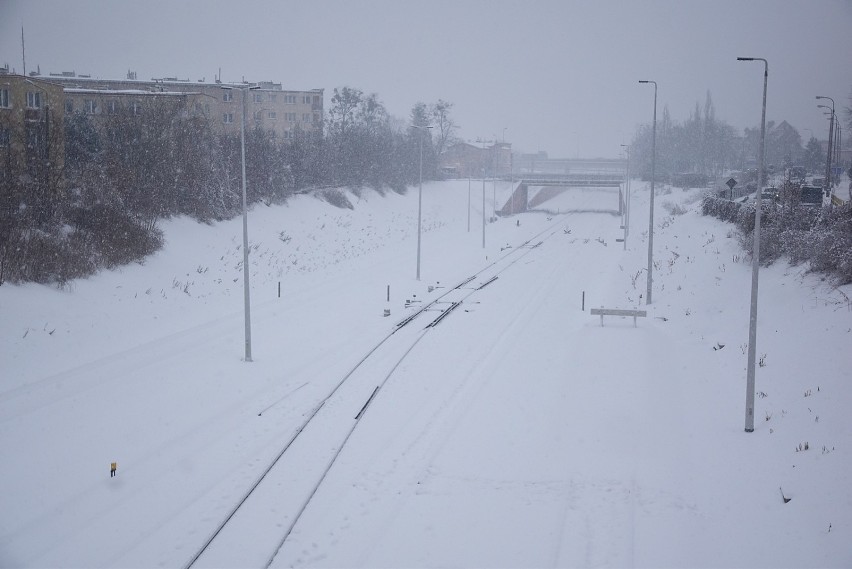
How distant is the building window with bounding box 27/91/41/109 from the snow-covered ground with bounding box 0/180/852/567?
41.0ft

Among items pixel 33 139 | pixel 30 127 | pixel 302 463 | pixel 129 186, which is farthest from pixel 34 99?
pixel 302 463

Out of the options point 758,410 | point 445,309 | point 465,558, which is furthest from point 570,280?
point 465,558

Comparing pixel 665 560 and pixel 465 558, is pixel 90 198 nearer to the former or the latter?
pixel 465 558

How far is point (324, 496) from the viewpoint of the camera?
1145cm

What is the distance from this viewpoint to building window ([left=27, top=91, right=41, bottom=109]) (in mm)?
33406

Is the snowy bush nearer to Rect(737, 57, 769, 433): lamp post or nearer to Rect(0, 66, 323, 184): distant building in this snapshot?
Rect(737, 57, 769, 433): lamp post

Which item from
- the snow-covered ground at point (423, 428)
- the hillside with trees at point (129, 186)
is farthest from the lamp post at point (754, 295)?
the hillside with trees at point (129, 186)

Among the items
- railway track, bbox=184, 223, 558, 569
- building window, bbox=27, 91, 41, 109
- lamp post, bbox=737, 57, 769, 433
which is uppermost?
building window, bbox=27, 91, 41, 109

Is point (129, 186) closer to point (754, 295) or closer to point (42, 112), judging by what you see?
point (42, 112)

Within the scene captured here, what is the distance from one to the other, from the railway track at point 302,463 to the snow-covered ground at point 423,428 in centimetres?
6

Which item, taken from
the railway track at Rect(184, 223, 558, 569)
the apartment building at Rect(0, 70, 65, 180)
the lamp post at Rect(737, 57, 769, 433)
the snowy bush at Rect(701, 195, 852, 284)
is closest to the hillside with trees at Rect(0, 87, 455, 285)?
the apartment building at Rect(0, 70, 65, 180)

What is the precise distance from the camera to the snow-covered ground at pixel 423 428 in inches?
400

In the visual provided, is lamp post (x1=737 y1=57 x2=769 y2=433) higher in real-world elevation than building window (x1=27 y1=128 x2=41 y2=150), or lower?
lower

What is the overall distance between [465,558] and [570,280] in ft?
94.1
